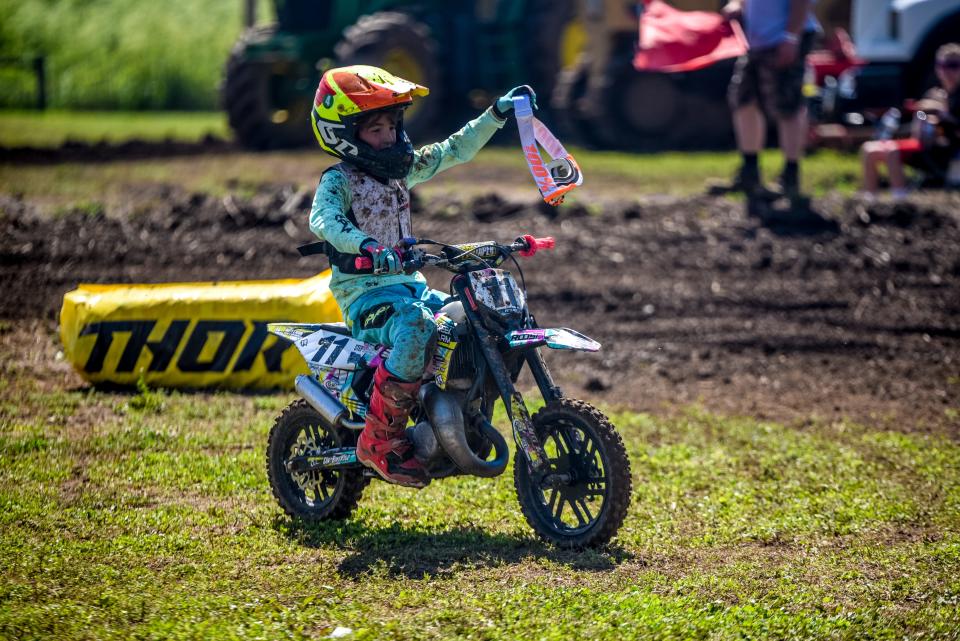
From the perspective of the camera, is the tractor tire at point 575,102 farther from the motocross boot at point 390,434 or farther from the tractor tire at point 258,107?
the motocross boot at point 390,434

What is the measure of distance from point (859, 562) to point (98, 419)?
15.8ft

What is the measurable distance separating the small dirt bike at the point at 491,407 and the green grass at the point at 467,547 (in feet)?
0.88

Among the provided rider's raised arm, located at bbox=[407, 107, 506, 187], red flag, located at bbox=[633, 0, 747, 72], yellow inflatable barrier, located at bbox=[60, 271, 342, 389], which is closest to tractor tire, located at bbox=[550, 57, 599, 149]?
red flag, located at bbox=[633, 0, 747, 72]

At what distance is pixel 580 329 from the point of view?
34.9 feet

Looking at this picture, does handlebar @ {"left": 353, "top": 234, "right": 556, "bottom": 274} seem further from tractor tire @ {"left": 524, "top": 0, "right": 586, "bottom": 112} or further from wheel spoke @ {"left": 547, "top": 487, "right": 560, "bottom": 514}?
tractor tire @ {"left": 524, "top": 0, "right": 586, "bottom": 112}

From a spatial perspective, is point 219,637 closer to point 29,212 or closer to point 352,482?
point 352,482

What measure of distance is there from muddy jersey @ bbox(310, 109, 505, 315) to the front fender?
2.58 feet

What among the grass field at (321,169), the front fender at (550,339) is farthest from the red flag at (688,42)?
the front fender at (550,339)

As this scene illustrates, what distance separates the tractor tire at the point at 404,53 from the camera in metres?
19.8

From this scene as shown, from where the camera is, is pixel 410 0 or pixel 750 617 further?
pixel 410 0

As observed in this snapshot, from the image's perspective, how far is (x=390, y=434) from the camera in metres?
6.16

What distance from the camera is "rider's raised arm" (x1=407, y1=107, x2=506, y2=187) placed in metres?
6.52

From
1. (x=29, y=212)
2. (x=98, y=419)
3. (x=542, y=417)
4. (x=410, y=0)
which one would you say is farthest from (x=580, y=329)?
(x=410, y=0)

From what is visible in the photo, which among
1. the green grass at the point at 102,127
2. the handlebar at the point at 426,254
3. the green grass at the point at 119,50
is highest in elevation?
the handlebar at the point at 426,254
